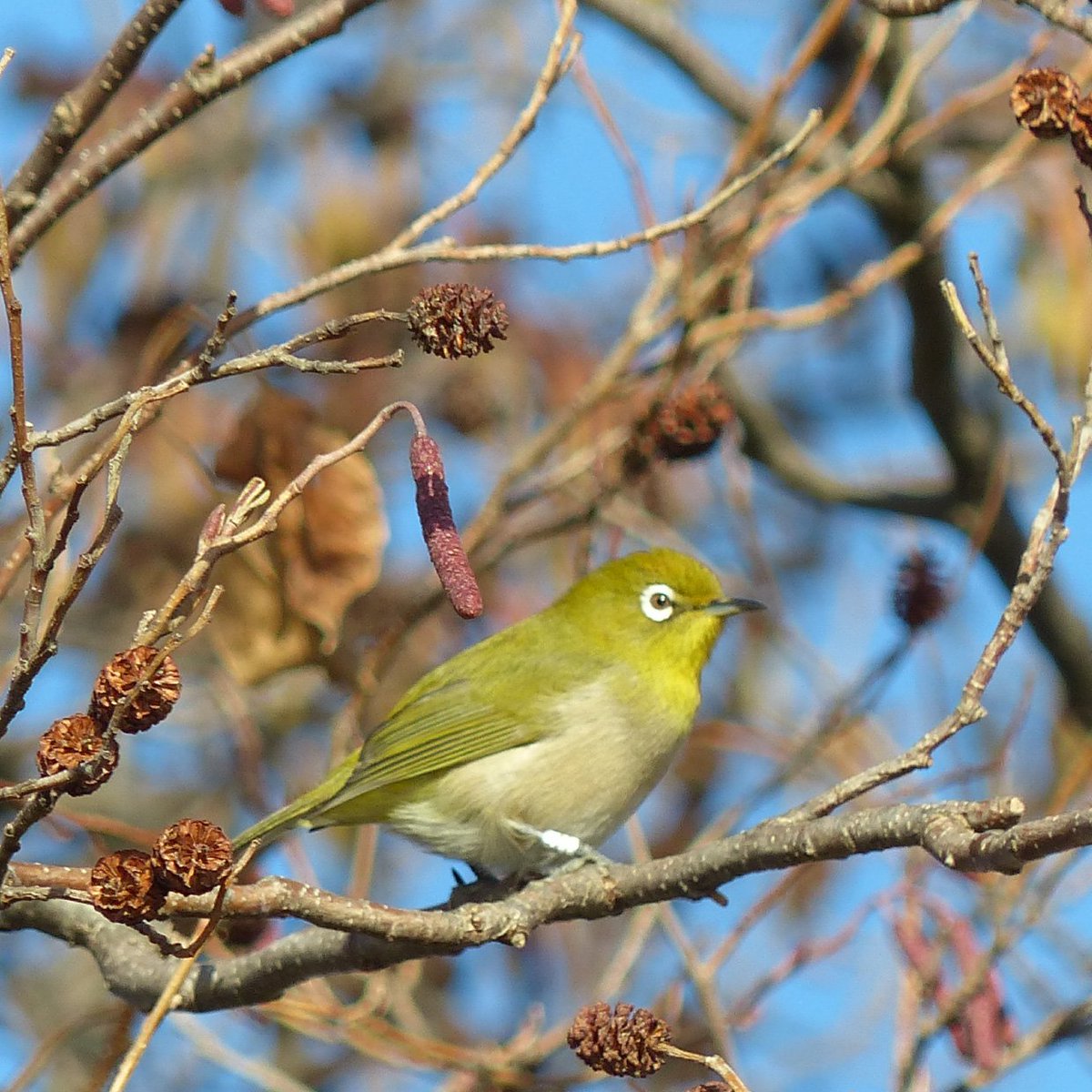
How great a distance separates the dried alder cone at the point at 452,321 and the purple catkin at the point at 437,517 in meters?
0.18

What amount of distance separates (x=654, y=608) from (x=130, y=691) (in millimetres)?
3162

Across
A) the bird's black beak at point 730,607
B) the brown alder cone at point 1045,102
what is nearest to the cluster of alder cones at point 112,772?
the brown alder cone at point 1045,102

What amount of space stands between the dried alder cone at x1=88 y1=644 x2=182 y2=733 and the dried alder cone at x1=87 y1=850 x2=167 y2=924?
170 millimetres

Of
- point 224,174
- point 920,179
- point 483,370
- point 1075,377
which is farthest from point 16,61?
point 1075,377

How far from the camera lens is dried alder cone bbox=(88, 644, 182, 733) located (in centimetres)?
201

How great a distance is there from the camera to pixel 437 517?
248 centimetres

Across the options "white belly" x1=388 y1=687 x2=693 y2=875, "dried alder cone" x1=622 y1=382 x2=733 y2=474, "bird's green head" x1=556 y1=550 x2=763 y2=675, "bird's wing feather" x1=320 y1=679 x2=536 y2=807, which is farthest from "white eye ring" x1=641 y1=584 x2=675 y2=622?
"dried alder cone" x1=622 y1=382 x2=733 y2=474

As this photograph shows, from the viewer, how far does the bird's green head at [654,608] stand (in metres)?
4.94

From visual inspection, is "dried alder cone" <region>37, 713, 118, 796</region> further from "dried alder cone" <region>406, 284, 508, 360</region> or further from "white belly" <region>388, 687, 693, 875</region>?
"white belly" <region>388, 687, 693, 875</region>

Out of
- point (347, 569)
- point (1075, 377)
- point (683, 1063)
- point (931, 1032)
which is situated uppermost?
point (1075, 377)

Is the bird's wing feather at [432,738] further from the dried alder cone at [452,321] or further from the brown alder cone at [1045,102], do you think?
the brown alder cone at [1045,102]

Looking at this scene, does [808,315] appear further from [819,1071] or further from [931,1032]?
[819,1071]

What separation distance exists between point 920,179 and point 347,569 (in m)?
2.70

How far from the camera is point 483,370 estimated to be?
6918 mm
